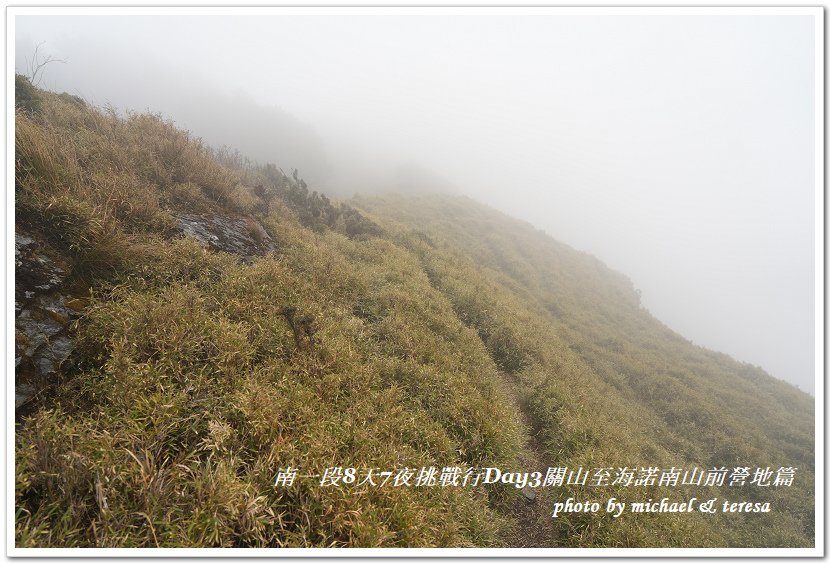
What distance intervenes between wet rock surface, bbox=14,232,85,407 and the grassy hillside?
0.30 ft

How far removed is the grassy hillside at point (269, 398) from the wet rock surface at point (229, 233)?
128mm

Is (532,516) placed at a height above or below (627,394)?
above

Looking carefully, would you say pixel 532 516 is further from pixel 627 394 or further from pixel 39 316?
pixel 627 394

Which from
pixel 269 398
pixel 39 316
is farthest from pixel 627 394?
pixel 39 316

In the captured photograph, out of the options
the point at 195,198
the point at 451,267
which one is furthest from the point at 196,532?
the point at 451,267

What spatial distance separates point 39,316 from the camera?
4246 mm

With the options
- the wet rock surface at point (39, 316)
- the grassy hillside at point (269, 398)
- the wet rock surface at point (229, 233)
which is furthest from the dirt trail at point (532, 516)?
the wet rock surface at point (229, 233)

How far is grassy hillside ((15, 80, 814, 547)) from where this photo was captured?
3.31 metres

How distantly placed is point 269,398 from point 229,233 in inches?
214

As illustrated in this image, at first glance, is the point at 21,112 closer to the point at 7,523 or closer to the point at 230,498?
the point at 7,523

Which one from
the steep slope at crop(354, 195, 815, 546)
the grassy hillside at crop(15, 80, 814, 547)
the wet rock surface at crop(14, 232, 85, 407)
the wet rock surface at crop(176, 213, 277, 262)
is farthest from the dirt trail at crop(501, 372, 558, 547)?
the wet rock surface at crop(176, 213, 277, 262)

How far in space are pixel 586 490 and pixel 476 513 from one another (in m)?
3.05

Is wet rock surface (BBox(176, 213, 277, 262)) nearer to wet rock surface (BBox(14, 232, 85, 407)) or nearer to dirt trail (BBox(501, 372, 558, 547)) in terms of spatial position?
wet rock surface (BBox(14, 232, 85, 407))

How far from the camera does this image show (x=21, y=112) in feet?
23.8
